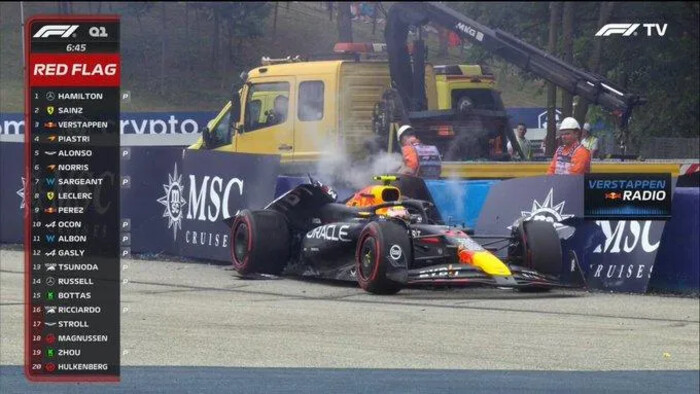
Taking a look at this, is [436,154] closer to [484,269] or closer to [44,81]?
[484,269]

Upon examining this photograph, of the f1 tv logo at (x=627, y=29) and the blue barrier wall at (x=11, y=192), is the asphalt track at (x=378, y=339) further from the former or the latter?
the f1 tv logo at (x=627, y=29)

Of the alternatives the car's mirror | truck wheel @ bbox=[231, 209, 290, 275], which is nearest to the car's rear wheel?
truck wheel @ bbox=[231, 209, 290, 275]

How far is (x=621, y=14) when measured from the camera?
3230mm

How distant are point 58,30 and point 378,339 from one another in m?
6.39

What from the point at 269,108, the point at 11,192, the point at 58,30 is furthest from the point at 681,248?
the point at 58,30

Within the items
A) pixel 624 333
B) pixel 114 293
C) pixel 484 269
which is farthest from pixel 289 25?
pixel 484 269

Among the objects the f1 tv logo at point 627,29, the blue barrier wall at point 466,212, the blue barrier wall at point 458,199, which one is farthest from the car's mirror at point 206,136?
the f1 tv logo at point 627,29

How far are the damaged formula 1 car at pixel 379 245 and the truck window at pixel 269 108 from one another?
223 centimetres

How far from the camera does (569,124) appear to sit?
6867 millimetres

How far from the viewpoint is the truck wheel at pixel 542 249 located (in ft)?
39.6

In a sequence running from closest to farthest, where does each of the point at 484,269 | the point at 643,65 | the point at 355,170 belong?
the point at 643,65
the point at 355,170
the point at 484,269

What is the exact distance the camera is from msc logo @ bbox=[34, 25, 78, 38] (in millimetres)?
2951

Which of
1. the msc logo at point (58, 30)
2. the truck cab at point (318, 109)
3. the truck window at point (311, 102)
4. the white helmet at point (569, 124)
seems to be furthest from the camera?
the truck window at point (311, 102)

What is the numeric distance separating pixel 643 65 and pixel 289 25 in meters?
1.80
